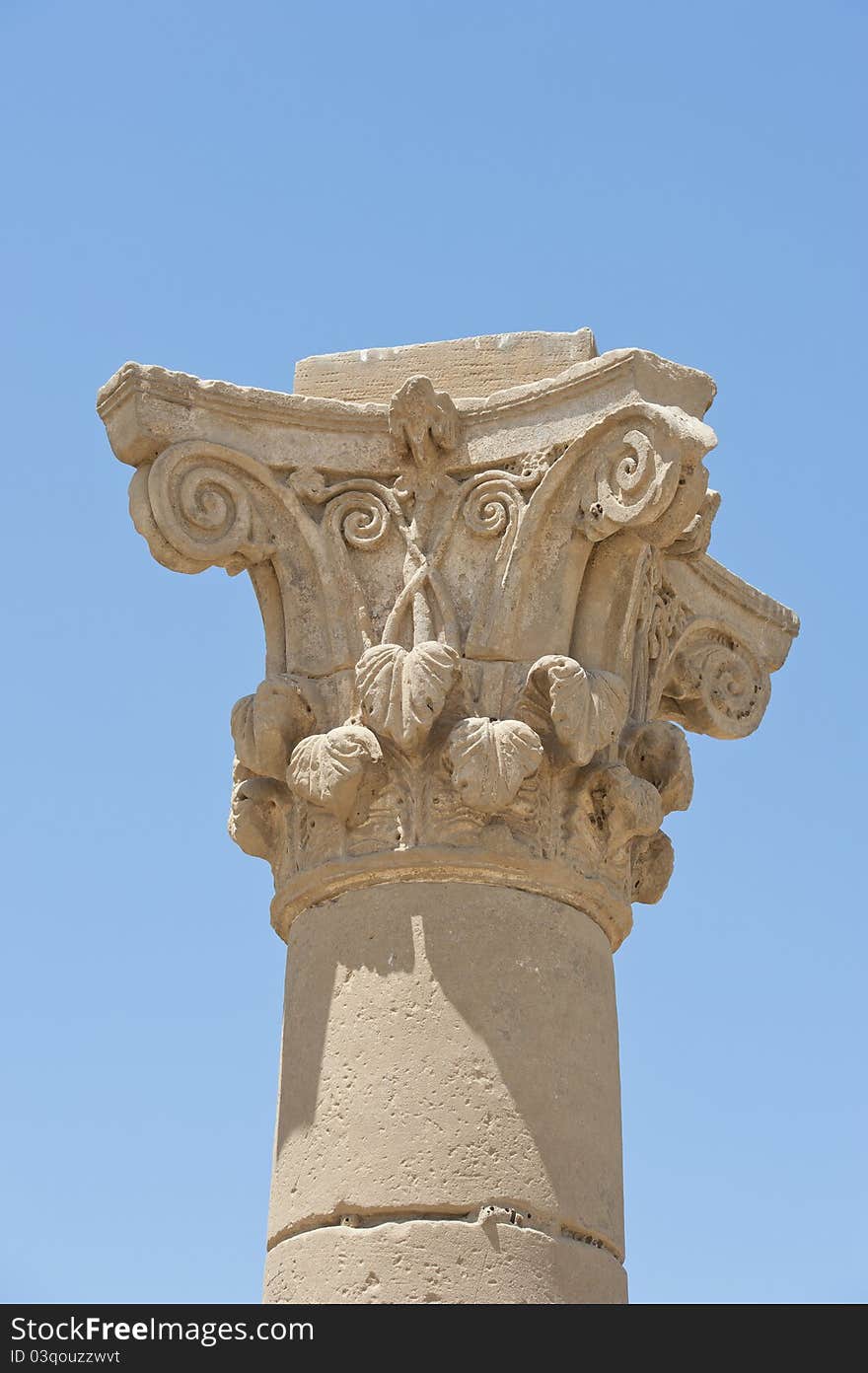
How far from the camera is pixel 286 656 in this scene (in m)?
11.1

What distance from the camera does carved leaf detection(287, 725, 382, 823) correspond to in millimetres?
10406

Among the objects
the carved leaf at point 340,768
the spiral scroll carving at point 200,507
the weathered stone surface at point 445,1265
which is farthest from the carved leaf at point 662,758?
the weathered stone surface at point 445,1265

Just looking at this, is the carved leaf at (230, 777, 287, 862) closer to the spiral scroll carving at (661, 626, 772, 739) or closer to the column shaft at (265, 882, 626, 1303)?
the column shaft at (265, 882, 626, 1303)

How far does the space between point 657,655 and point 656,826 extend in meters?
1.16

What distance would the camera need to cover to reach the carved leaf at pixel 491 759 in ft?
33.6

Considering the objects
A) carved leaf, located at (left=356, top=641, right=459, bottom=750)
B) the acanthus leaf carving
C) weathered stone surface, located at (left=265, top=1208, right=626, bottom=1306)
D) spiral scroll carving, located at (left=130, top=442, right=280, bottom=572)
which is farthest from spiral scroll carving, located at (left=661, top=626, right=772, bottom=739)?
weathered stone surface, located at (left=265, top=1208, right=626, bottom=1306)

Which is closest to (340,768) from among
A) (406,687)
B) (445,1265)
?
(406,687)

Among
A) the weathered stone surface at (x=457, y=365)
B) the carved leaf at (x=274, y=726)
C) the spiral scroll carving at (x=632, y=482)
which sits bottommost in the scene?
the carved leaf at (x=274, y=726)

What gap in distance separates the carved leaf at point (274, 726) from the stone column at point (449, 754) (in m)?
0.01

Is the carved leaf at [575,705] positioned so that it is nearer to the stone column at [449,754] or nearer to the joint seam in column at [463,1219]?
the stone column at [449,754]

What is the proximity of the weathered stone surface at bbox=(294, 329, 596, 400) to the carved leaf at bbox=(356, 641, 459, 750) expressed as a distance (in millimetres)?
1753
